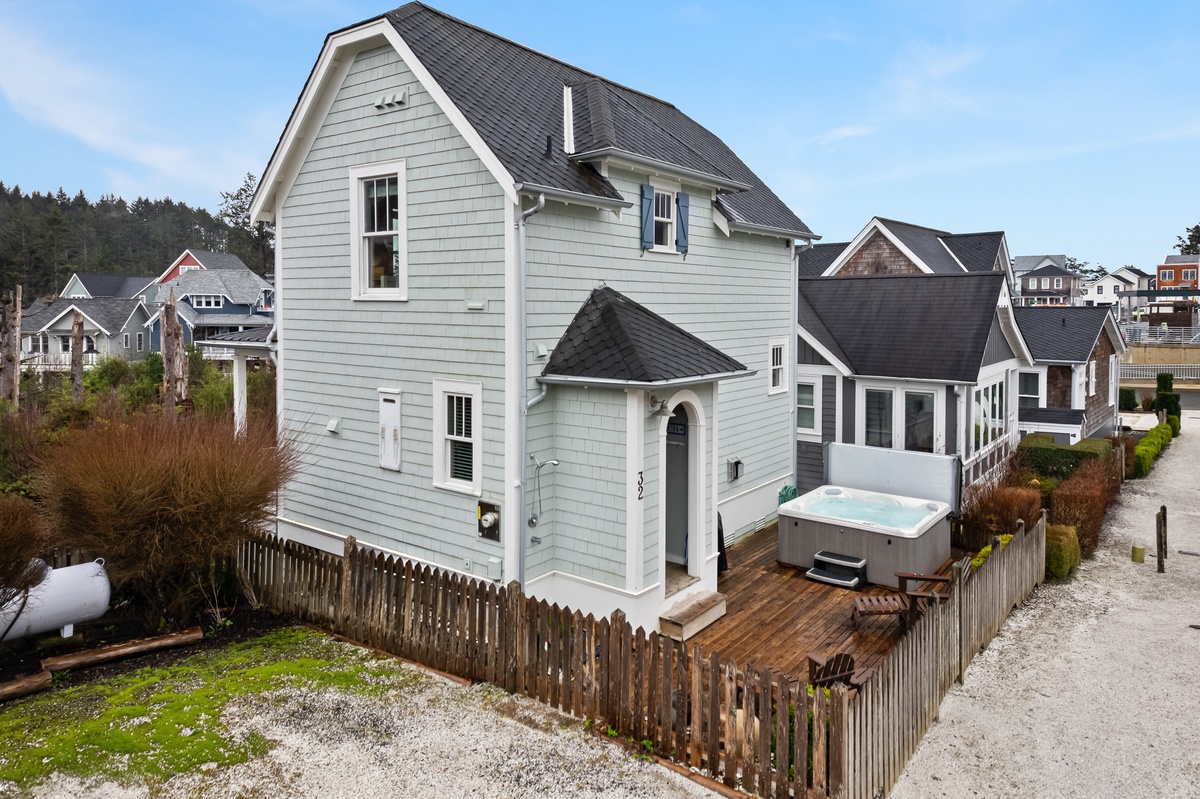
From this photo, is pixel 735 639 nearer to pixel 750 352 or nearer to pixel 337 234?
pixel 750 352

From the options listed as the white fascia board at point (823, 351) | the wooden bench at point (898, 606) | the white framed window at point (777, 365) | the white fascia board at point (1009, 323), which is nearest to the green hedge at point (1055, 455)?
the white fascia board at point (1009, 323)

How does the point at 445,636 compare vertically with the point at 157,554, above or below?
below

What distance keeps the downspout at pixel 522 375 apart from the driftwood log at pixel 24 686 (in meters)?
5.28

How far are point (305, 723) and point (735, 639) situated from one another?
5.32 metres

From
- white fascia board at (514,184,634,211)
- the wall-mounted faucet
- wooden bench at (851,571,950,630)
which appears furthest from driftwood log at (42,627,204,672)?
wooden bench at (851,571,950,630)

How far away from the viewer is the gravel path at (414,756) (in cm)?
649

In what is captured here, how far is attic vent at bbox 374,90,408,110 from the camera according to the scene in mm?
10445

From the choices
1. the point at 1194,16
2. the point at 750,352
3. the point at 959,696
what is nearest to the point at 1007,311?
the point at 750,352

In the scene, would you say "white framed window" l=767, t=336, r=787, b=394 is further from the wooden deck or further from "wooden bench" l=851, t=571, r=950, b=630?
"wooden bench" l=851, t=571, r=950, b=630

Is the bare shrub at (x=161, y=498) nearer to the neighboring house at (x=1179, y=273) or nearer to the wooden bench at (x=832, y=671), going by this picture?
the wooden bench at (x=832, y=671)

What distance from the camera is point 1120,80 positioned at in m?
21.1

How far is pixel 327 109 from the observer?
38.0 feet

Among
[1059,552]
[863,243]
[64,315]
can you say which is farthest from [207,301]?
[1059,552]

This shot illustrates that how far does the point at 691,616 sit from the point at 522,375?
3.87m
